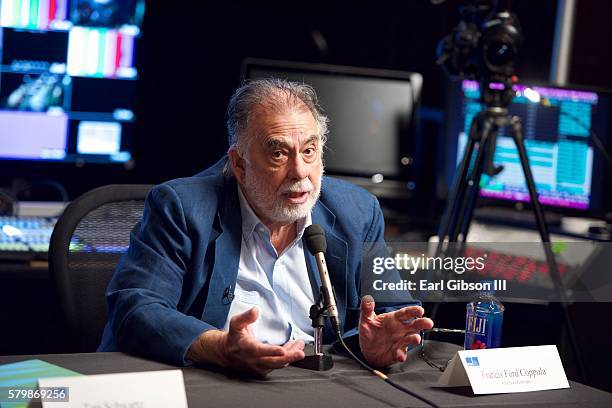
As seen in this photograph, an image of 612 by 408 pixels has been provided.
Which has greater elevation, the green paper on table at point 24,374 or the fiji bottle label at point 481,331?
the fiji bottle label at point 481,331

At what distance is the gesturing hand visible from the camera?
5.87ft

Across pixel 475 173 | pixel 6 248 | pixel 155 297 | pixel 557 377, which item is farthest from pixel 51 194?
pixel 557 377

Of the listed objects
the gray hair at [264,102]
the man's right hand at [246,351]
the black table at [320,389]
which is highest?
the gray hair at [264,102]

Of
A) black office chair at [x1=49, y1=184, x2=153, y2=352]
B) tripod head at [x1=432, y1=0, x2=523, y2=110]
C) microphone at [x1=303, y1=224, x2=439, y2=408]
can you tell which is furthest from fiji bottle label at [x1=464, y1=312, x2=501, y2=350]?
tripod head at [x1=432, y1=0, x2=523, y2=110]

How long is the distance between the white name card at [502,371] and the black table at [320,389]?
1 cm

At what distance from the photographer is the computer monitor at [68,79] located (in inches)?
138

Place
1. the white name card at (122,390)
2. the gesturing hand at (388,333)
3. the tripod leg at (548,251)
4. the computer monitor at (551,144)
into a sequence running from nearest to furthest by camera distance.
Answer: the white name card at (122,390) < the gesturing hand at (388,333) < the tripod leg at (548,251) < the computer monitor at (551,144)

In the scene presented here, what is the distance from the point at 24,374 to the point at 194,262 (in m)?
0.58

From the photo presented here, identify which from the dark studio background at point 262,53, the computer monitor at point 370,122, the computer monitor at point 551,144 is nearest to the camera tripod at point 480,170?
the computer monitor at point 551,144

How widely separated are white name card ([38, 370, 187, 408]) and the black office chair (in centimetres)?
87

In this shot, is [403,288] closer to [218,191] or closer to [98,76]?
[218,191]

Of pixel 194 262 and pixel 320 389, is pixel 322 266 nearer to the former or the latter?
pixel 320 389

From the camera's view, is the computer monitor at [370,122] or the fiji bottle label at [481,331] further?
the computer monitor at [370,122]

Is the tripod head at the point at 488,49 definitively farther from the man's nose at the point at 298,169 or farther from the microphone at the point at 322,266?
the microphone at the point at 322,266
